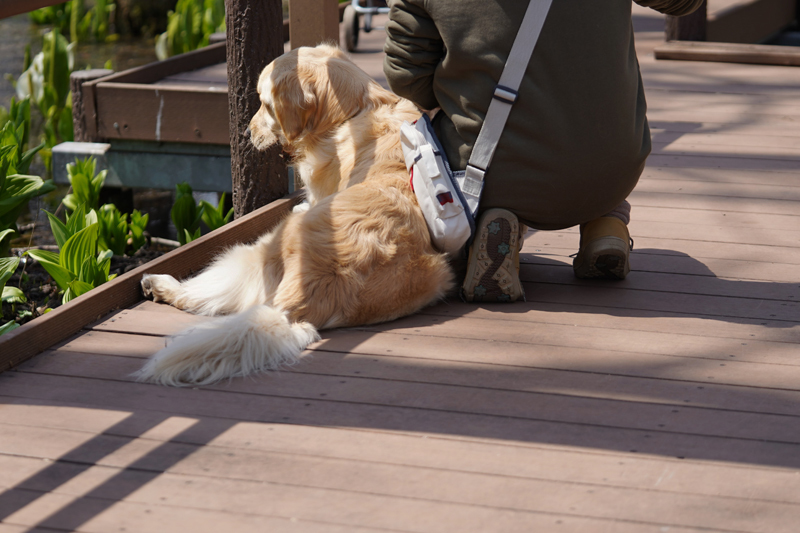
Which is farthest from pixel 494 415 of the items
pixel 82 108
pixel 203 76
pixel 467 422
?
pixel 203 76

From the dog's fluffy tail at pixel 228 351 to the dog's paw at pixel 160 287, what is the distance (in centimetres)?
53

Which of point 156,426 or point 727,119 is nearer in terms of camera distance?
point 156,426

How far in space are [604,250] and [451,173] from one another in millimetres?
619

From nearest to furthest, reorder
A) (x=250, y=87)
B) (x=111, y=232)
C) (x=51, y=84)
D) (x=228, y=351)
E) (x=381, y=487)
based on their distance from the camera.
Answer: (x=381, y=487), (x=228, y=351), (x=250, y=87), (x=111, y=232), (x=51, y=84)

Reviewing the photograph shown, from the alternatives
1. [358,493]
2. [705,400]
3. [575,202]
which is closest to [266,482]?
[358,493]

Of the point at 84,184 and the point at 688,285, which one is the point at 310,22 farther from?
the point at 688,285

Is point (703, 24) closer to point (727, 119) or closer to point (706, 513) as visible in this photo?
point (727, 119)

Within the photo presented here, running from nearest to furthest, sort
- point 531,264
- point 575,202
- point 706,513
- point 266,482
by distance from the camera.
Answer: point 706,513, point 266,482, point 575,202, point 531,264

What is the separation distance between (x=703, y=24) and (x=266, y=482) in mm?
6471

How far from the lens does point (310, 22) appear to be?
364 centimetres

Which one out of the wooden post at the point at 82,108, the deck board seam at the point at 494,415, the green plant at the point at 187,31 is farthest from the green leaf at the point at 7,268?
the green plant at the point at 187,31

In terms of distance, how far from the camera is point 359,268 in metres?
2.60

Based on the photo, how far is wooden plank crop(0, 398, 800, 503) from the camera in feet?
5.97

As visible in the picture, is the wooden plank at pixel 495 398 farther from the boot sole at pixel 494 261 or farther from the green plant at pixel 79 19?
the green plant at pixel 79 19
